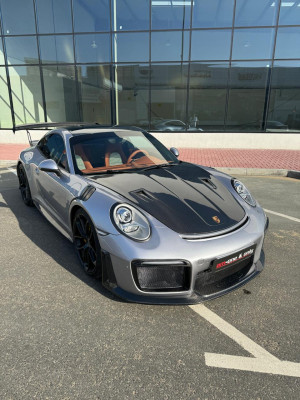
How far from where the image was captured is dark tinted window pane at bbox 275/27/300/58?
1211 centimetres

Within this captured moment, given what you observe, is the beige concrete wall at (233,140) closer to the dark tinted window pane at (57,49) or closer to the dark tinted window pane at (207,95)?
the dark tinted window pane at (207,95)

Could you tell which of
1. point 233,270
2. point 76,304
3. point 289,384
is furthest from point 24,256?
point 289,384

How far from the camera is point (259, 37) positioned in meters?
12.3

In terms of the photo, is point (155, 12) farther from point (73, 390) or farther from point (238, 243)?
point (73, 390)

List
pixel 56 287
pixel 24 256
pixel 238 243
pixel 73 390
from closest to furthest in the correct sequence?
pixel 73 390 < pixel 238 243 < pixel 56 287 < pixel 24 256

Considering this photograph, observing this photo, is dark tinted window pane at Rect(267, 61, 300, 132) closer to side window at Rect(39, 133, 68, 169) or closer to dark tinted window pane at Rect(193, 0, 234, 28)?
dark tinted window pane at Rect(193, 0, 234, 28)

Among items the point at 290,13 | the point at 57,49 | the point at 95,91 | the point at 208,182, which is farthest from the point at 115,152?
the point at 290,13

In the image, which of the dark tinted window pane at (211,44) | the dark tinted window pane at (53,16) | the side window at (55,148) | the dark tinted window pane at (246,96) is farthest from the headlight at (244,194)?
the dark tinted window pane at (53,16)

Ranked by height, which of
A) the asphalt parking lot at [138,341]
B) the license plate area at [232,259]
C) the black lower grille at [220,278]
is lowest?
the asphalt parking lot at [138,341]

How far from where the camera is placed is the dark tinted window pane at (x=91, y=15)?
12841 mm

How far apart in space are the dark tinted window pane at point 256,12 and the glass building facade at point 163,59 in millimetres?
40

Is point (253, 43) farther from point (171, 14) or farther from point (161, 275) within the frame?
point (161, 275)

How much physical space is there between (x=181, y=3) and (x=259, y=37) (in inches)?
151

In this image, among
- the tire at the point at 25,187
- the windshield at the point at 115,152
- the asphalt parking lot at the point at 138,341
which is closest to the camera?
the asphalt parking lot at the point at 138,341
